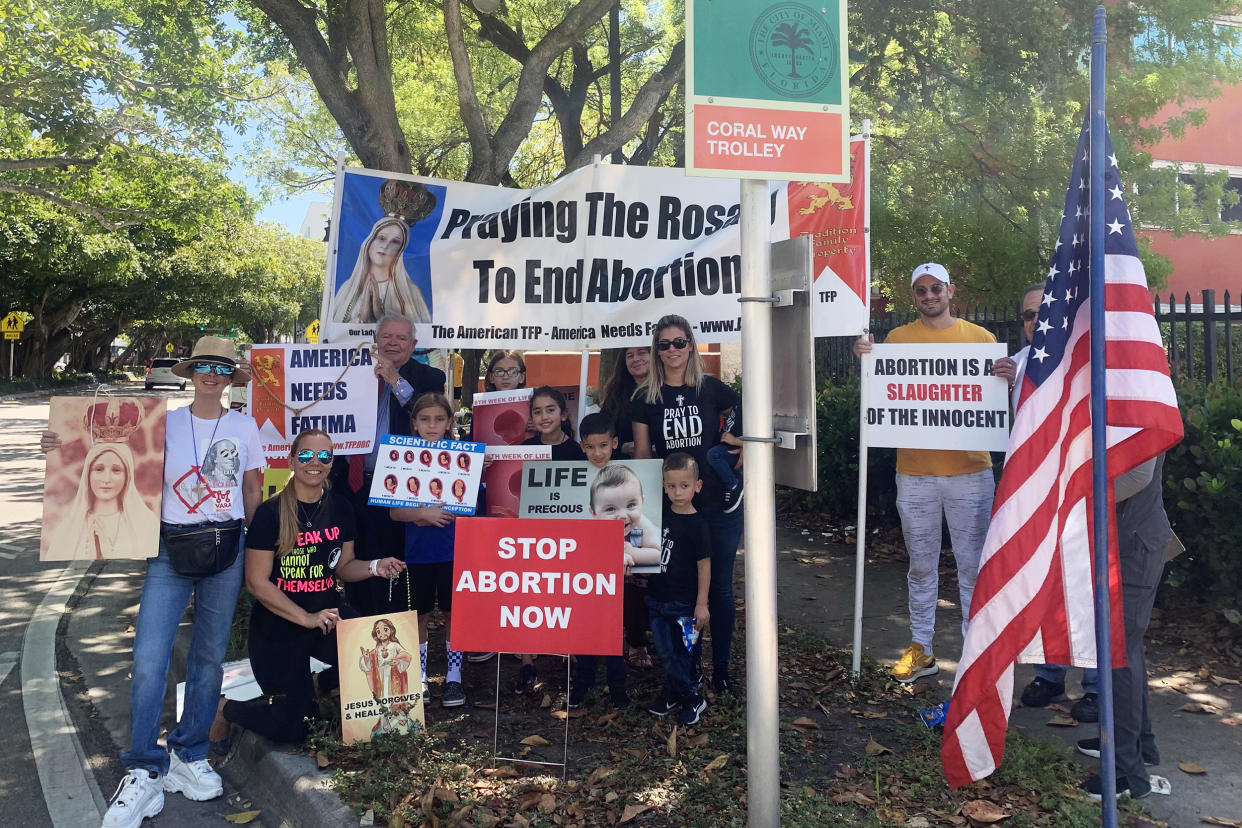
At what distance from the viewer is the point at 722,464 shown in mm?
5312

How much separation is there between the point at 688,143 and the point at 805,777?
2.74 metres

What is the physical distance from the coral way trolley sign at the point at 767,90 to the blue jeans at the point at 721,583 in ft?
7.61

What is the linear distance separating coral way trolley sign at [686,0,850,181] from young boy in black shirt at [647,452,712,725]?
2.00 metres

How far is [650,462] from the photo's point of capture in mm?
5074

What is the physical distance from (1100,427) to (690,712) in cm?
264

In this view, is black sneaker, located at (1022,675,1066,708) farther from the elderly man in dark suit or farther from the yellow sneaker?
the elderly man in dark suit

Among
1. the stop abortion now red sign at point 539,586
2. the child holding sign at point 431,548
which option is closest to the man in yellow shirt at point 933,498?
the stop abortion now red sign at point 539,586

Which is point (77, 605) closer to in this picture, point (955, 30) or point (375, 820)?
point (375, 820)

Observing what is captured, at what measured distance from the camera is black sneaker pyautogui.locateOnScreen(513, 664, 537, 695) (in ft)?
17.9

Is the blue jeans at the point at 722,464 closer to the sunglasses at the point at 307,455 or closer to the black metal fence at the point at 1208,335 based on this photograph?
the sunglasses at the point at 307,455

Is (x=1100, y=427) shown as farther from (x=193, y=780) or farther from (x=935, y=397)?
Result: (x=193, y=780)

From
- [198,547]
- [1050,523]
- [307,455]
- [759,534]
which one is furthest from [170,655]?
[1050,523]

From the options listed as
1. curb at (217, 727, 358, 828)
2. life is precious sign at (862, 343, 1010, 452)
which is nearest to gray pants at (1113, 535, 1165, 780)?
life is precious sign at (862, 343, 1010, 452)

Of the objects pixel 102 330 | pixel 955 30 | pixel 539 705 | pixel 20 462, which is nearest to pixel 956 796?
pixel 539 705
